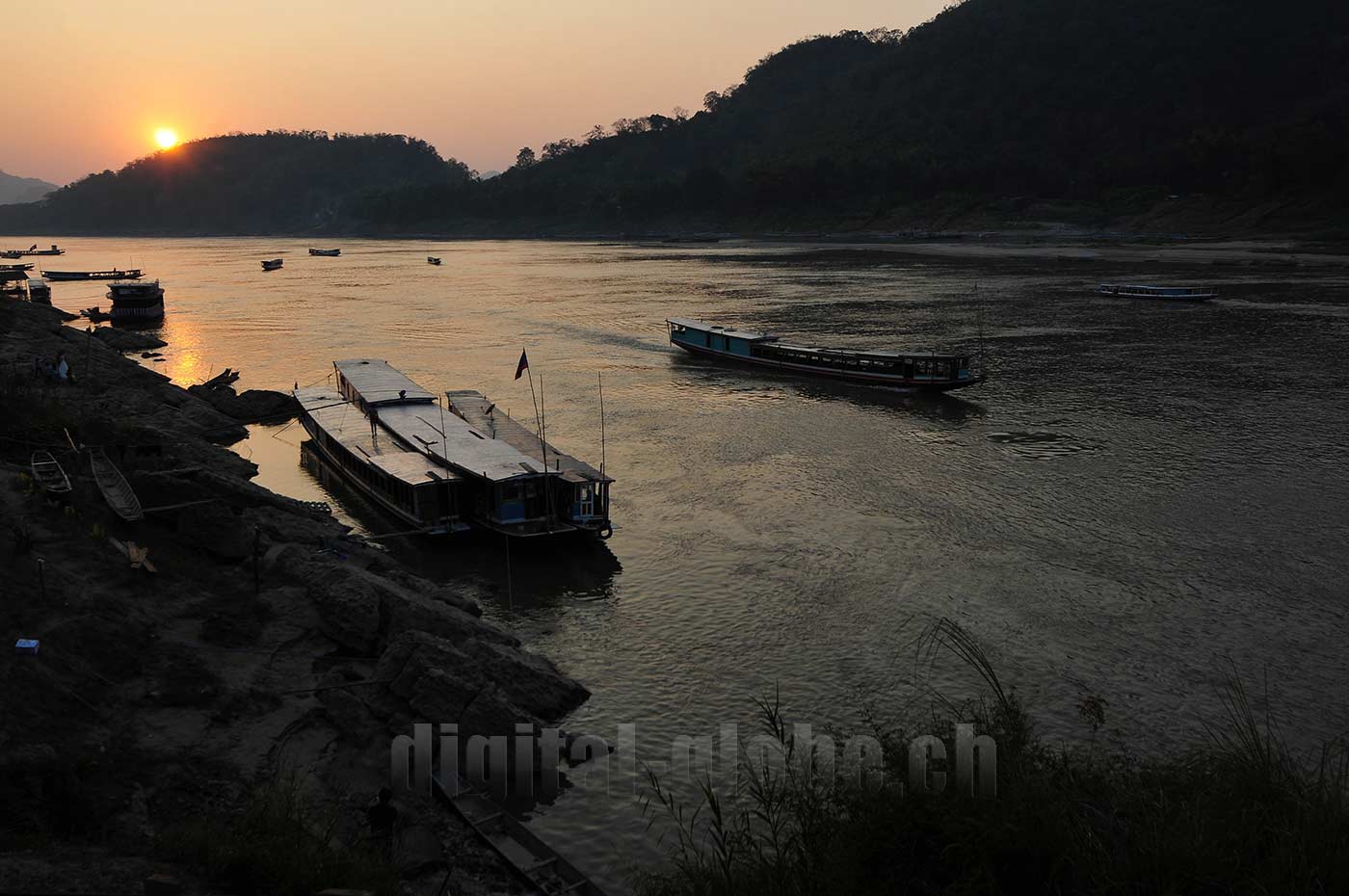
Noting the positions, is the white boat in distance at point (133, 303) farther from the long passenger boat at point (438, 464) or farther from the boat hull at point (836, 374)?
the long passenger boat at point (438, 464)

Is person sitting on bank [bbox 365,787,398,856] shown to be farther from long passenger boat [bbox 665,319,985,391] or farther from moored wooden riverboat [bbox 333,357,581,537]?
long passenger boat [bbox 665,319,985,391]

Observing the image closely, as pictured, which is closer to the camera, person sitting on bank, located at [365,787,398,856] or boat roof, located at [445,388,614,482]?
person sitting on bank, located at [365,787,398,856]

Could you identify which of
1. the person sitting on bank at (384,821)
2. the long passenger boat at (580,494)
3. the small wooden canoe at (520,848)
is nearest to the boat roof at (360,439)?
the long passenger boat at (580,494)

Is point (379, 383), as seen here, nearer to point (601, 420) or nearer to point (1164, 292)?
point (601, 420)

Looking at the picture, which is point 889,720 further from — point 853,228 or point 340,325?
point 853,228

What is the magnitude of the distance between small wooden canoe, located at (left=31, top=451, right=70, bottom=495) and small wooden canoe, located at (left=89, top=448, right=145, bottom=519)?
2.48 feet

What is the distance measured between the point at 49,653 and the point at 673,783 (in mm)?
11656

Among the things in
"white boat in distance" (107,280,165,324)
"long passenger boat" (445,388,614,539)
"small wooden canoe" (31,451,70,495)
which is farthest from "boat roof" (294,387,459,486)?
"white boat in distance" (107,280,165,324)

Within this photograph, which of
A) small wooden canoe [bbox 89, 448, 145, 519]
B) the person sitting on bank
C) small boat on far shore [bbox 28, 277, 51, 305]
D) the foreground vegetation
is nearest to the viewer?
the foreground vegetation

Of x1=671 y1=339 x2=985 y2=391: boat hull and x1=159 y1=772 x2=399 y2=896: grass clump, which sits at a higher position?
x1=671 y1=339 x2=985 y2=391: boat hull

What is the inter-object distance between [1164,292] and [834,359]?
151 feet

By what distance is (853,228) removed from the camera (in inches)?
7702

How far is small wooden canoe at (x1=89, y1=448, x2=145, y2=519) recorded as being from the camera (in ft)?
76.8

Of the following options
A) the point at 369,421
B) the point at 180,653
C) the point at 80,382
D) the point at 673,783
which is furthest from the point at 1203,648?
the point at 80,382
